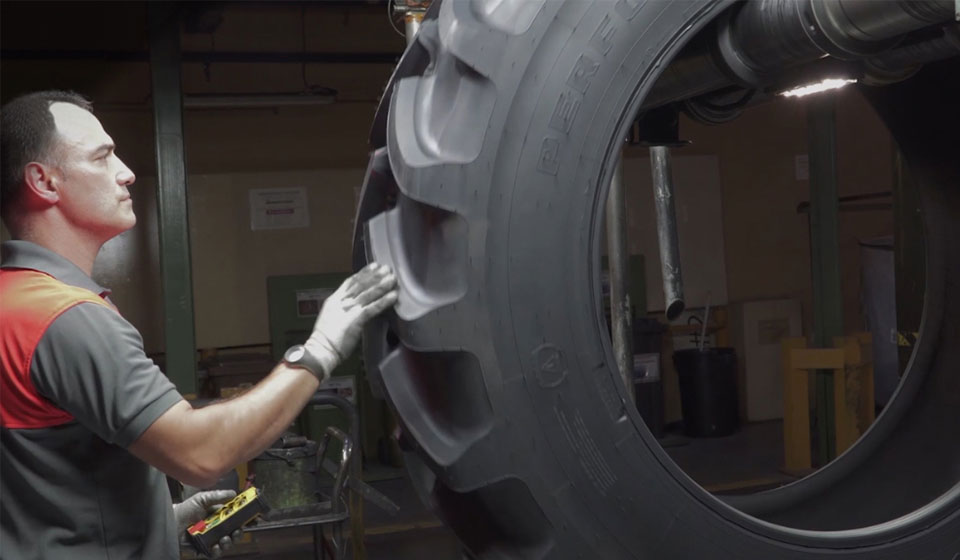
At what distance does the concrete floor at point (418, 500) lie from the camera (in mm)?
5457

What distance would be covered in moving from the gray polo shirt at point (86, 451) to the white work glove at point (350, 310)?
0.23 metres

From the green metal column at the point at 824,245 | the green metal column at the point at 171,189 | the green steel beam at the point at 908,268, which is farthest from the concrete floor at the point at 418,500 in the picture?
the green steel beam at the point at 908,268

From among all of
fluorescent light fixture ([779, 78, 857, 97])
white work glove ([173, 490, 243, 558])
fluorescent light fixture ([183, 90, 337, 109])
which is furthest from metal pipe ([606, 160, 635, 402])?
fluorescent light fixture ([183, 90, 337, 109])

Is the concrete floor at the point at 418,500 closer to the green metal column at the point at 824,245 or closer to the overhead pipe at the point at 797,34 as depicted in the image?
the green metal column at the point at 824,245

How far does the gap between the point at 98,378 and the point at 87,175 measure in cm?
36

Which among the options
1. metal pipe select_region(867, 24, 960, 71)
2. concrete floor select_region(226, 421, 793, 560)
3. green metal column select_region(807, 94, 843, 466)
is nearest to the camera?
metal pipe select_region(867, 24, 960, 71)

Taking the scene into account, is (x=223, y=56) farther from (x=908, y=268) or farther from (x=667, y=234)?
(x=667, y=234)

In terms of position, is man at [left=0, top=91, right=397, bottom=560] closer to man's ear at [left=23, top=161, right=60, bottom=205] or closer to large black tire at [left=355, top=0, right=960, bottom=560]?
man's ear at [left=23, top=161, right=60, bottom=205]

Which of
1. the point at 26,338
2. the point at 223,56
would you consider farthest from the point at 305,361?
the point at 223,56

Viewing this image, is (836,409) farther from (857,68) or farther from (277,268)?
(857,68)

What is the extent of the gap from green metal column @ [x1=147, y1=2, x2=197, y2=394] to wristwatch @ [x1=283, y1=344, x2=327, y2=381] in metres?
4.26

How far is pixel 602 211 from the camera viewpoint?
1.02 m

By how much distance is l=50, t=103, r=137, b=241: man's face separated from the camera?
156 centimetres

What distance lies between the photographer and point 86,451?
152 cm
